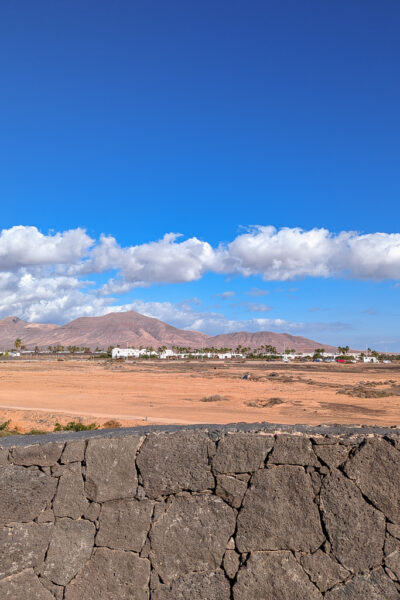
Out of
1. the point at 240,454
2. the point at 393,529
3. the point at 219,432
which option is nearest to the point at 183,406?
the point at 219,432

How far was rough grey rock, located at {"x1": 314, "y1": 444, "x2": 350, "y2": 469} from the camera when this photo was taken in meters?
3.62

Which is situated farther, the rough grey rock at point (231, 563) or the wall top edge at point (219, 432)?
the wall top edge at point (219, 432)

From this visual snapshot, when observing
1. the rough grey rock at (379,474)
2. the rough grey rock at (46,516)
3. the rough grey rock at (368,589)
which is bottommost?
the rough grey rock at (368,589)

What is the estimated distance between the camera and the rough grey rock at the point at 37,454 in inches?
145

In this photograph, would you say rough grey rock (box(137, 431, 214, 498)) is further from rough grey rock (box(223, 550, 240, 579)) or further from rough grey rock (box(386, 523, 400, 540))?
rough grey rock (box(386, 523, 400, 540))

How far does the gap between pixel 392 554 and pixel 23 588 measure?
269 centimetres

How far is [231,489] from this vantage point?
3.65m

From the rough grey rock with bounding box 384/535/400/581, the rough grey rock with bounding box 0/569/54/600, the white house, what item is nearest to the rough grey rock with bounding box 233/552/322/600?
the rough grey rock with bounding box 384/535/400/581

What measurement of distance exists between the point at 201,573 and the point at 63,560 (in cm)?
102

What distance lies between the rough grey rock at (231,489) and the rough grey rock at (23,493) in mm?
1249

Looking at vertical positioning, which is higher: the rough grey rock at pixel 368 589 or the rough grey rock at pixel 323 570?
the rough grey rock at pixel 323 570

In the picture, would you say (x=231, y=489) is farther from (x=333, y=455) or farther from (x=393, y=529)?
(x=393, y=529)

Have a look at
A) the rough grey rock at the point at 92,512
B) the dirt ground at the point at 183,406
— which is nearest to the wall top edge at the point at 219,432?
the rough grey rock at the point at 92,512

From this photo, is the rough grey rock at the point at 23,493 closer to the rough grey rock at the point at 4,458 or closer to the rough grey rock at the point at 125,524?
the rough grey rock at the point at 4,458
